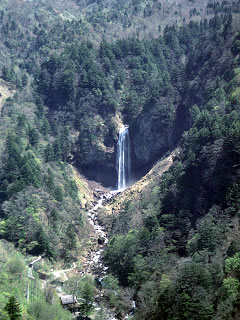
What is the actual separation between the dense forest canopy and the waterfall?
130cm

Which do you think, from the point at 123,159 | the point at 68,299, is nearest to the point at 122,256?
the point at 68,299

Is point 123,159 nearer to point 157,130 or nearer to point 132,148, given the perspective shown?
point 132,148

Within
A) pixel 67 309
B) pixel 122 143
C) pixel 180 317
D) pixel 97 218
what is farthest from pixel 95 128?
pixel 180 317

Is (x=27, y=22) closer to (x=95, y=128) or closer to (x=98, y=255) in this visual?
(x=95, y=128)

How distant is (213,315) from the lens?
5100 cm

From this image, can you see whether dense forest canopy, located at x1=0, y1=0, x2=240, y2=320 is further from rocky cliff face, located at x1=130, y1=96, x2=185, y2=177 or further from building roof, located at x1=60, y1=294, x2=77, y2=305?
building roof, located at x1=60, y1=294, x2=77, y2=305

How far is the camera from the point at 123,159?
11756 cm

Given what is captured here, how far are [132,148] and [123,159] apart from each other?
3.24 meters

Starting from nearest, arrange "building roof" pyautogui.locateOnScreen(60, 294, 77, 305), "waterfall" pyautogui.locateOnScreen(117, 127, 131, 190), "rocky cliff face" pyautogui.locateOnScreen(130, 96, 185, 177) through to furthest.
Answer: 1. "building roof" pyautogui.locateOnScreen(60, 294, 77, 305)
2. "rocky cliff face" pyautogui.locateOnScreen(130, 96, 185, 177)
3. "waterfall" pyautogui.locateOnScreen(117, 127, 131, 190)

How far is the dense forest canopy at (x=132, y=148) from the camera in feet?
206

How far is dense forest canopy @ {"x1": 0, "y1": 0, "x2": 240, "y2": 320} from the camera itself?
206ft

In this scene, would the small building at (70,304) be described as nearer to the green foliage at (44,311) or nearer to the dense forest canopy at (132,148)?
the dense forest canopy at (132,148)

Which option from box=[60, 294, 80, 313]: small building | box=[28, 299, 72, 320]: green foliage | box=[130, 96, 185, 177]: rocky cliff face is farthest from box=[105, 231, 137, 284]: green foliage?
box=[130, 96, 185, 177]: rocky cliff face

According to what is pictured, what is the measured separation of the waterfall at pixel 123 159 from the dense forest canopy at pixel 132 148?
1297 millimetres
